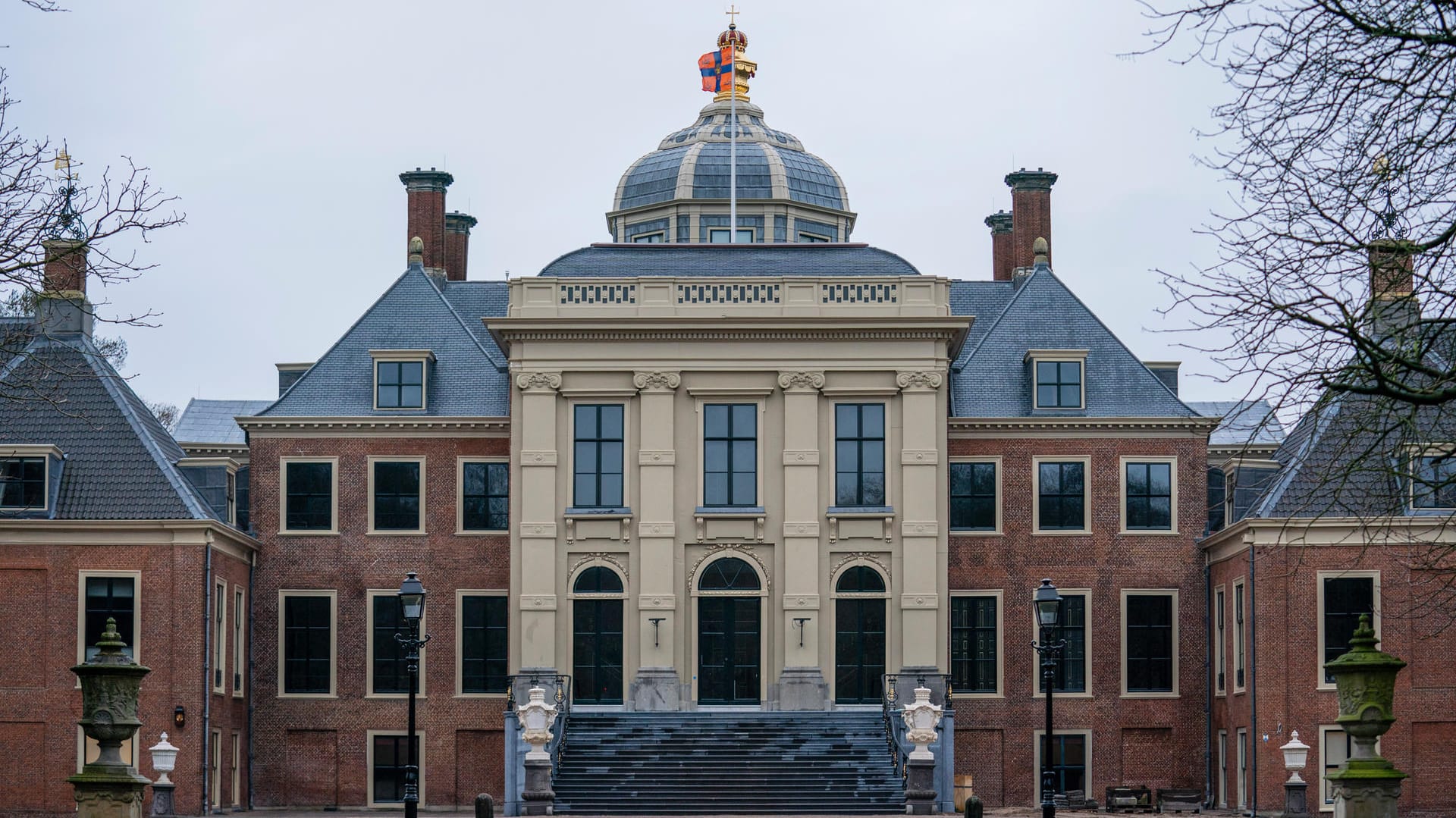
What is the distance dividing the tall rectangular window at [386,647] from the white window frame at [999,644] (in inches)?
488

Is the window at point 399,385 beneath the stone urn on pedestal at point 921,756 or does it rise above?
above

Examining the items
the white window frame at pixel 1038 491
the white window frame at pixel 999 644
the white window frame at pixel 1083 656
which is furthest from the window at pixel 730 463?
the white window frame at pixel 1083 656

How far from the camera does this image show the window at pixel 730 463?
45.0m

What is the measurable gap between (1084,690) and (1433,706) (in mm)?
7838

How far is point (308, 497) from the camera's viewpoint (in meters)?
47.9

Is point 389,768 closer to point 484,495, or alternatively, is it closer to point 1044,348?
point 484,495

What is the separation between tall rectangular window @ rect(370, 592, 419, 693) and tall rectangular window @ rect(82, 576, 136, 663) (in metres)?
5.95

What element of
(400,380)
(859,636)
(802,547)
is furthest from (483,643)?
(859,636)

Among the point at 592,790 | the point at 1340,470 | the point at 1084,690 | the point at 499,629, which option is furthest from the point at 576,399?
the point at 1340,470

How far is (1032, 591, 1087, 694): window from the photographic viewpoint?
47.2m

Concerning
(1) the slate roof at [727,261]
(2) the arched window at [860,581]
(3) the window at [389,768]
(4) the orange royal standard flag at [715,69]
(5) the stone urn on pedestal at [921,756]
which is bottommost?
(3) the window at [389,768]

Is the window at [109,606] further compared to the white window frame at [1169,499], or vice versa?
the white window frame at [1169,499]

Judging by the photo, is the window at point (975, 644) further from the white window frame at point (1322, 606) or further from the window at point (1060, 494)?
the white window frame at point (1322, 606)

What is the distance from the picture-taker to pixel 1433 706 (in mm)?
42438
